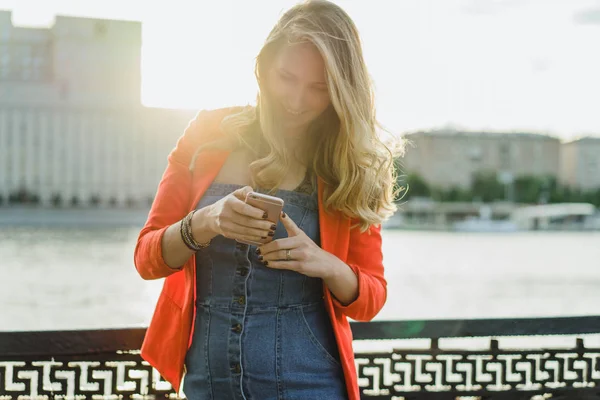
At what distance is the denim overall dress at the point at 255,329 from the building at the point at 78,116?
4227cm

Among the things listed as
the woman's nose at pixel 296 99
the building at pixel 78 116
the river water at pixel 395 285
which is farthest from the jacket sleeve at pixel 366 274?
the building at pixel 78 116

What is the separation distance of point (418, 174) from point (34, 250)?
108 feet

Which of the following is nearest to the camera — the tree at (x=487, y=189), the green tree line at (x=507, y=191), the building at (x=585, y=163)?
the green tree line at (x=507, y=191)

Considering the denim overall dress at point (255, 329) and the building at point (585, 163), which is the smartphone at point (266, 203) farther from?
the building at point (585, 163)

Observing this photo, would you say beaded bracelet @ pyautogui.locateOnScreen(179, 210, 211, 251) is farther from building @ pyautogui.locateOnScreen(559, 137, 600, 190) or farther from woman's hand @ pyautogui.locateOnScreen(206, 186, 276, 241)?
building @ pyautogui.locateOnScreen(559, 137, 600, 190)

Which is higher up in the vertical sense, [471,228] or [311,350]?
[311,350]

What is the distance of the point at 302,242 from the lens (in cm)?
103

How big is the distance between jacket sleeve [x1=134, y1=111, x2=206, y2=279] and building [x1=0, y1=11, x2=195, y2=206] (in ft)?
138

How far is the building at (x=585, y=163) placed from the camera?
2031 inches

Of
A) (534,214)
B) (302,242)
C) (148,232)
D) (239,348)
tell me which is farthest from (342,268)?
(534,214)

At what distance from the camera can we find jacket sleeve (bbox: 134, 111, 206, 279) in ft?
3.55

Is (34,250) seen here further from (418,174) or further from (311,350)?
(418,174)

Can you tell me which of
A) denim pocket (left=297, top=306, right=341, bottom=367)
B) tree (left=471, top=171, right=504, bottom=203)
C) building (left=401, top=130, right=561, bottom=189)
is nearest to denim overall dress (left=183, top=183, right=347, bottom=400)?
denim pocket (left=297, top=306, right=341, bottom=367)

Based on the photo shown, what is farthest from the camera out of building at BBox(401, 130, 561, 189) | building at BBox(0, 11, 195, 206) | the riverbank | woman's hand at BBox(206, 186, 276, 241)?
building at BBox(401, 130, 561, 189)
